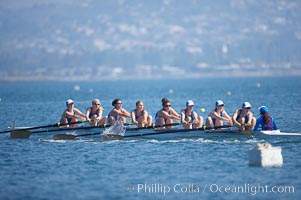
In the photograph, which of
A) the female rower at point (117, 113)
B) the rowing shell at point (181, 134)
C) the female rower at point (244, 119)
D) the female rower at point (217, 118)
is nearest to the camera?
the rowing shell at point (181, 134)

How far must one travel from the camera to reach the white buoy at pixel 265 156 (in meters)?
24.9

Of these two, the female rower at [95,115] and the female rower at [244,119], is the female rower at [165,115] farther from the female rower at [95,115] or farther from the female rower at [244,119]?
the female rower at [244,119]

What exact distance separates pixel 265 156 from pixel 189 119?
26.6 ft

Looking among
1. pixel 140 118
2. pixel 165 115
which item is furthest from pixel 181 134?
pixel 140 118

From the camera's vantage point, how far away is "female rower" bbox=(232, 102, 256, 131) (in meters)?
31.3

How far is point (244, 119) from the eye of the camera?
3162 cm

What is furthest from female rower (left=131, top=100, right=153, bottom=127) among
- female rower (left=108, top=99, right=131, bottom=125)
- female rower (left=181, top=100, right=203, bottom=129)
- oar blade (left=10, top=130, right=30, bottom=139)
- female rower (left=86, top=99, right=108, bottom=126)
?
oar blade (left=10, top=130, right=30, bottom=139)

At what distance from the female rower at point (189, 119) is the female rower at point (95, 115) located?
3583 millimetres

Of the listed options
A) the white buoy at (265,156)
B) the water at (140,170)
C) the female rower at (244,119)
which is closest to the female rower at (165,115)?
the water at (140,170)

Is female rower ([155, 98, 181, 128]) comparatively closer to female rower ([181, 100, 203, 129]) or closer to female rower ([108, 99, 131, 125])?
female rower ([181, 100, 203, 129])

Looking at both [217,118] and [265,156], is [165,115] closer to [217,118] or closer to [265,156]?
[217,118]

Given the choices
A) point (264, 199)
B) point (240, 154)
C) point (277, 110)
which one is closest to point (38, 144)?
point (240, 154)

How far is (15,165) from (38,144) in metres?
5.50

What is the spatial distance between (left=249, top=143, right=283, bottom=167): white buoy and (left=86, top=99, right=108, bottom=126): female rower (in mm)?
10629
